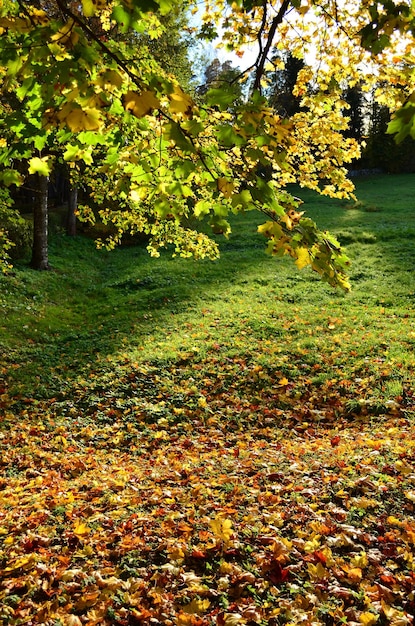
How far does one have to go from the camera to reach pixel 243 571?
3.21 metres

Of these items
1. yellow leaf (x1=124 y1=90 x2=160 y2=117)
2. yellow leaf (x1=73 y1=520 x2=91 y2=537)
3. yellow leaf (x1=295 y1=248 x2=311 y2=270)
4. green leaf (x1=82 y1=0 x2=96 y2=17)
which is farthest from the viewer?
yellow leaf (x1=73 y1=520 x2=91 y2=537)

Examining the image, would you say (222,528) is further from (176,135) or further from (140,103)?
(140,103)

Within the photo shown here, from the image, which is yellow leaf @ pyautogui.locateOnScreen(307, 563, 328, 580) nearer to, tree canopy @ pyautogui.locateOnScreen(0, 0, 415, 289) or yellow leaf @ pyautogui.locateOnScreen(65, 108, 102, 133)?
tree canopy @ pyautogui.locateOnScreen(0, 0, 415, 289)

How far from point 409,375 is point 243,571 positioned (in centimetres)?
480

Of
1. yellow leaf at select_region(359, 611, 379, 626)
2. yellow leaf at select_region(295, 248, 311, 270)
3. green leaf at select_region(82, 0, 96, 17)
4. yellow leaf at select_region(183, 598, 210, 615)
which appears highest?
green leaf at select_region(82, 0, 96, 17)

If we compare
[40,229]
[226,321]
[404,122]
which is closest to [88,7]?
[404,122]

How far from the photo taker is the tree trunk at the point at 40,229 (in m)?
14.1

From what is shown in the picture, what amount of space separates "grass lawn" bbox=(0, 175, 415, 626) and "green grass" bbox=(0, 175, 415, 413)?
0.19ft

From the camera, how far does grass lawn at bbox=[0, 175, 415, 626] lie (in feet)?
9.94

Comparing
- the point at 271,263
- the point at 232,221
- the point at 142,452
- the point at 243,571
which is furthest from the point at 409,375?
the point at 232,221

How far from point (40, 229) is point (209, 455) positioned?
458 inches

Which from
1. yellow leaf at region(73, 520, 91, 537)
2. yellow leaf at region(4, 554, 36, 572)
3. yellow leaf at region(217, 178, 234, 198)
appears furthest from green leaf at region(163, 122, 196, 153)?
yellow leaf at region(73, 520, 91, 537)

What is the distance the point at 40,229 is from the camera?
576 inches

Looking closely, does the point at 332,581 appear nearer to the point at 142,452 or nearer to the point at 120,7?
the point at 142,452
